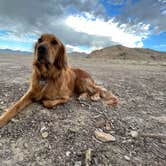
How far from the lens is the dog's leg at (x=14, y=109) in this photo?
253cm

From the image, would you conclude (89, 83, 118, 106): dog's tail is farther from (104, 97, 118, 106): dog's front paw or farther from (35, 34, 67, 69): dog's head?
(35, 34, 67, 69): dog's head

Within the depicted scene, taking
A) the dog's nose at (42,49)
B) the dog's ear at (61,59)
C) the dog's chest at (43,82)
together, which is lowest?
the dog's chest at (43,82)

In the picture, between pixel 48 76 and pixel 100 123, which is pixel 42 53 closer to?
pixel 48 76

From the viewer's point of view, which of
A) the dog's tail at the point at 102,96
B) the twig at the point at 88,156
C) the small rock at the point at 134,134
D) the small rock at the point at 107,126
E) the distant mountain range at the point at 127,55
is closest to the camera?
the twig at the point at 88,156

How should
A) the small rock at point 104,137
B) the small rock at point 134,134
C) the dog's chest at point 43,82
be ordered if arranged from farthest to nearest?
1. the dog's chest at point 43,82
2. the small rock at point 134,134
3. the small rock at point 104,137

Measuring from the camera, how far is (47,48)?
294cm

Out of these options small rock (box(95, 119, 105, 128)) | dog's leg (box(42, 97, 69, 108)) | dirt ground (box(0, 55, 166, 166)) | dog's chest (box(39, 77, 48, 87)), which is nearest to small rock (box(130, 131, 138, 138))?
dirt ground (box(0, 55, 166, 166))

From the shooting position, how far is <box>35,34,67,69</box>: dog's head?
2914 mm

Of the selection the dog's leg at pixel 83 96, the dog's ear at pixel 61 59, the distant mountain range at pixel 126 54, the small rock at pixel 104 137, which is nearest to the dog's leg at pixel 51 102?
the dog's leg at pixel 83 96

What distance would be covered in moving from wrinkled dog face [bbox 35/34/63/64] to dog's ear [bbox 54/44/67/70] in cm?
6

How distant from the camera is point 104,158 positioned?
200 centimetres

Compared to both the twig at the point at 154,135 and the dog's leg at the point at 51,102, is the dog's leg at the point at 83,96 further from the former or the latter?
the twig at the point at 154,135

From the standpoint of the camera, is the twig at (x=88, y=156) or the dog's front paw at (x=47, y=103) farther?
the dog's front paw at (x=47, y=103)

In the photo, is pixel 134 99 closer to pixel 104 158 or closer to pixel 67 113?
pixel 67 113
